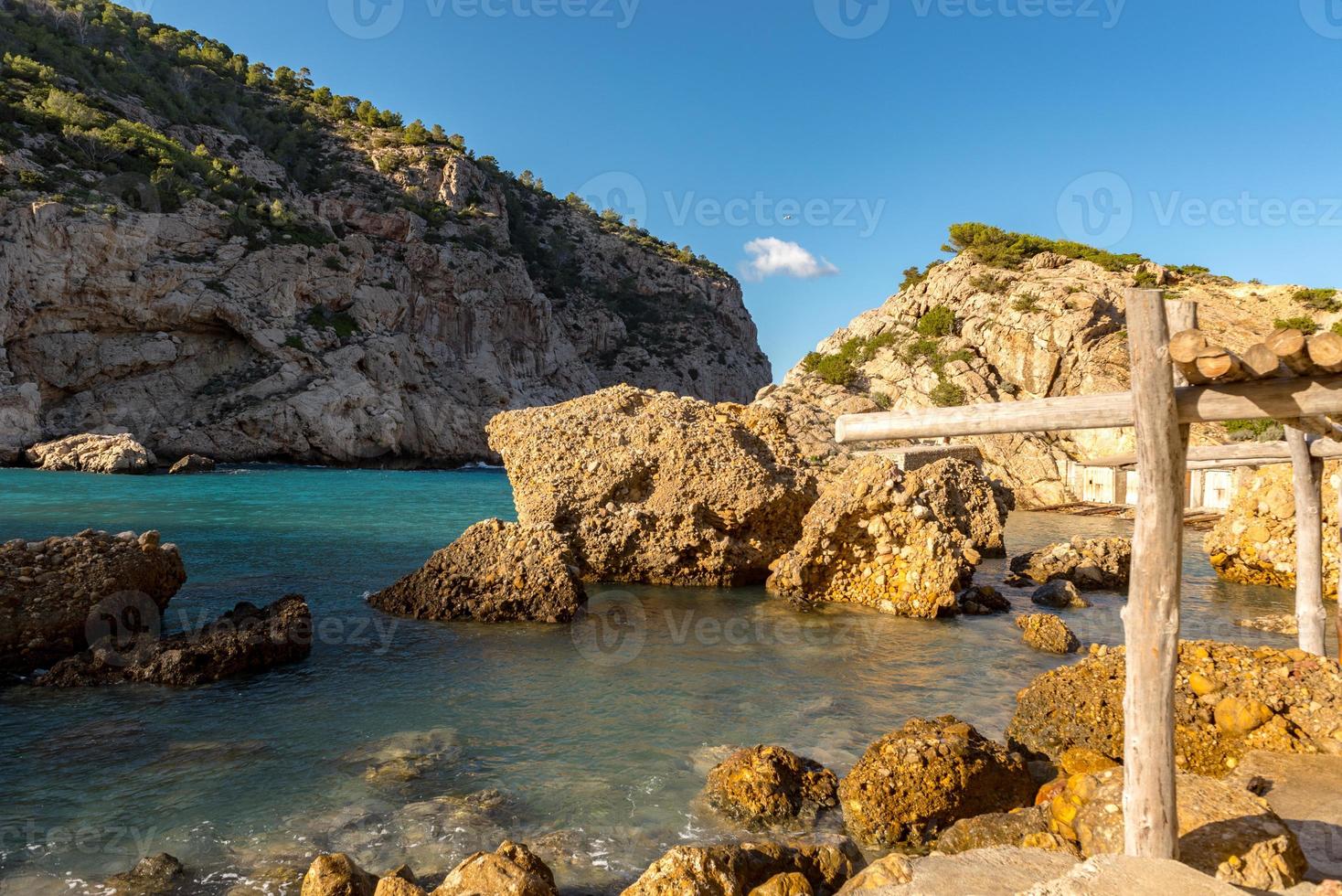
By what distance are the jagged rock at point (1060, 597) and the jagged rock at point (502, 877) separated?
11184 millimetres

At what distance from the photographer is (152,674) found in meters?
8.55

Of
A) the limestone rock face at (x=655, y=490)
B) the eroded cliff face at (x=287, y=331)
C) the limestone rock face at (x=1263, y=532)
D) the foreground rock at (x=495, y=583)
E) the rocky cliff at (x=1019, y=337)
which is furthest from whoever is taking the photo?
the eroded cliff face at (x=287, y=331)

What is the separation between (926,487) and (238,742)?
1289 centimetres

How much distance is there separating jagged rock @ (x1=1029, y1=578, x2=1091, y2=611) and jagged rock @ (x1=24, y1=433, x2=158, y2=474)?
41383 mm

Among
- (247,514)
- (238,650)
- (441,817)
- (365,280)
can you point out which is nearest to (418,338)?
(365,280)

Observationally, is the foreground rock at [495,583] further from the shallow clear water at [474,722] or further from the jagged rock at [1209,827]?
the jagged rock at [1209,827]

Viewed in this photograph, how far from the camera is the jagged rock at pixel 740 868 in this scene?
4387 millimetres

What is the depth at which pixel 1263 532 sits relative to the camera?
49.7 feet

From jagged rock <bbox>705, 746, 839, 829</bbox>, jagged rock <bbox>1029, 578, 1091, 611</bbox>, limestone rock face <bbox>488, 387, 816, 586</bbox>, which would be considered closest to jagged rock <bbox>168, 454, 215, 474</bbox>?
limestone rock face <bbox>488, 387, 816, 586</bbox>

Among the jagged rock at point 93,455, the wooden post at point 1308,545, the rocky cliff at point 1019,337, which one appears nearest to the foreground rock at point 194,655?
the wooden post at point 1308,545

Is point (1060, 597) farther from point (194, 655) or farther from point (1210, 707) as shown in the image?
point (194, 655)

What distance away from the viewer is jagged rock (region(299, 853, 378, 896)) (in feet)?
14.4

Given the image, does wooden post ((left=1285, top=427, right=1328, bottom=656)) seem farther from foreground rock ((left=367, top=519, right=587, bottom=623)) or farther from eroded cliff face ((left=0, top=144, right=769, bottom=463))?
eroded cliff face ((left=0, top=144, right=769, bottom=463))

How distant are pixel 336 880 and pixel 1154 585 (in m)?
4.87
